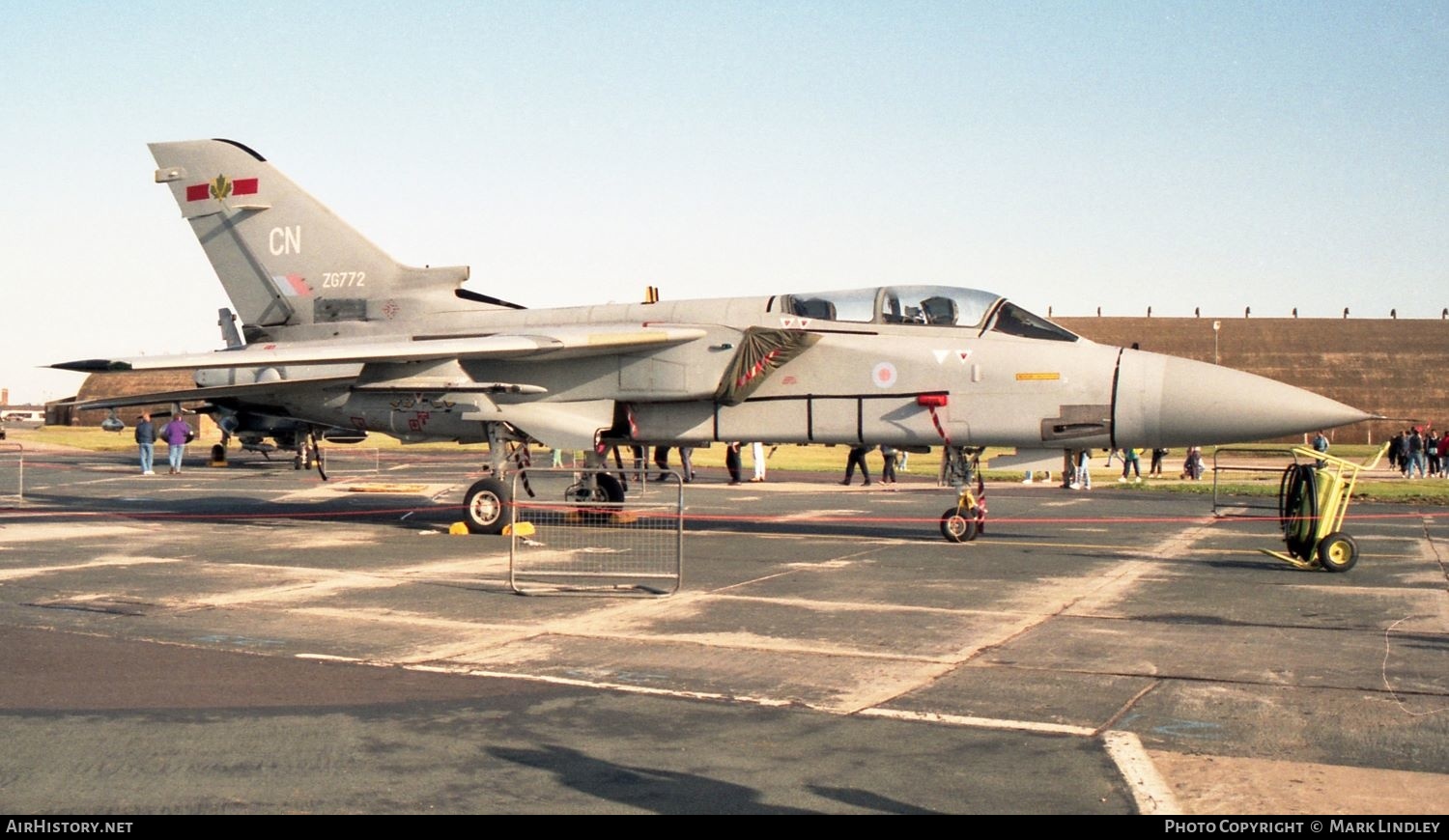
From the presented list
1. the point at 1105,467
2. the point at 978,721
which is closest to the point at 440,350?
the point at 978,721

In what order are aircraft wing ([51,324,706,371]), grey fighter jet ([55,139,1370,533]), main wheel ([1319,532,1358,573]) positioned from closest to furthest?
main wheel ([1319,532,1358,573]) < grey fighter jet ([55,139,1370,533]) < aircraft wing ([51,324,706,371])

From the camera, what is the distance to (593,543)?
50.9 feet

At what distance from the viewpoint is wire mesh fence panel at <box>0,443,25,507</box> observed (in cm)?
2269

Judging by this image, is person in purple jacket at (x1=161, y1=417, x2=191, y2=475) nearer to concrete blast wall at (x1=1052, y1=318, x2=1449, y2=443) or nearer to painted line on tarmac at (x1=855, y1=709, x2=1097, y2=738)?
painted line on tarmac at (x1=855, y1=709, x2=1097, y2=738)

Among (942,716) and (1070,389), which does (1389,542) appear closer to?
(1070,389)

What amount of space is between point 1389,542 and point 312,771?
15.2 meters

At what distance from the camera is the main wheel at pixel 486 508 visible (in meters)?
16.7

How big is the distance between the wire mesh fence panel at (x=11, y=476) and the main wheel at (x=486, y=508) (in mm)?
9672

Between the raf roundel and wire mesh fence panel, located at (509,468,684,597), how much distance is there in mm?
2893

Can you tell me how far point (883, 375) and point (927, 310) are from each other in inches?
38.5

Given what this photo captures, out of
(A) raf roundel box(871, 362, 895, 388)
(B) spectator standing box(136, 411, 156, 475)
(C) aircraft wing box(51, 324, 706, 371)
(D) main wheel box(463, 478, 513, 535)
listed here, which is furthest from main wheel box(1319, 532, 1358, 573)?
(B) spectator standing box(136, 411, 156, 475)

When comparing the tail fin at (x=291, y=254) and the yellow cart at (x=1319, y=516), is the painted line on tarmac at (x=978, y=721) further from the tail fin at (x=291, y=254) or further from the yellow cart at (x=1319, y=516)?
the tail fin at (x=291, y=254)

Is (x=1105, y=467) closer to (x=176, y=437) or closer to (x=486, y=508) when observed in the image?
(x=176, y=437)
